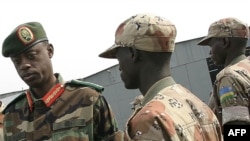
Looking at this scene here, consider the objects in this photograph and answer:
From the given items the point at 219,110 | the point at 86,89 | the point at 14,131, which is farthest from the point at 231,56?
the point at 14,131

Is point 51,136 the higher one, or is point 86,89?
point 86,89

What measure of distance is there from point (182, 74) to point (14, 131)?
60.6ft

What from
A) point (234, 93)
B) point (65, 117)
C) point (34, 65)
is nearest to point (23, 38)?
point (34, 65)

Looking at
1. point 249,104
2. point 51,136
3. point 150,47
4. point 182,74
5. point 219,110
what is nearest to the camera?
point 150,47

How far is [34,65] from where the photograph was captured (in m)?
3.02

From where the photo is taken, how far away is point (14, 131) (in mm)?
3078

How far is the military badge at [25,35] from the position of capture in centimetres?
312

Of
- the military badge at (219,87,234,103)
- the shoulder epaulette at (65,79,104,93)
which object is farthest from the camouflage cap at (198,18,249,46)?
the shoulder epaulette at (65,79,104,93)

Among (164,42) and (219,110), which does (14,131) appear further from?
(219,110)

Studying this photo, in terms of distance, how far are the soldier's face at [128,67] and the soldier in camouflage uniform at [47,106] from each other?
0.81 meters

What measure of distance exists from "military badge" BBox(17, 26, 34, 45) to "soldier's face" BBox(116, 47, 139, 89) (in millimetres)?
1121

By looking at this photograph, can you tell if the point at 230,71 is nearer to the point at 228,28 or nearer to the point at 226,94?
the point at 226,94

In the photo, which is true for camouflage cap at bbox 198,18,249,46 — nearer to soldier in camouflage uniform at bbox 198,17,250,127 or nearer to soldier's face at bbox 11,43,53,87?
soldier in camouflage uniform at bbox 198,17,250,127

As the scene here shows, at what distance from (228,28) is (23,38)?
194 cm
